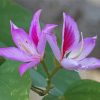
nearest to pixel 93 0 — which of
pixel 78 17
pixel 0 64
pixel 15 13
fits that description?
pixel 78 17

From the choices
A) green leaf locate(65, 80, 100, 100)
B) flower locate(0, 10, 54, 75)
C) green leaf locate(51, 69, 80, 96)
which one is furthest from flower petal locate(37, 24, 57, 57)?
green leaf locate(51, 69, 80, 96)

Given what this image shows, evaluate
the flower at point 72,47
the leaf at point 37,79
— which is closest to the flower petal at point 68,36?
the flower at point 72,47

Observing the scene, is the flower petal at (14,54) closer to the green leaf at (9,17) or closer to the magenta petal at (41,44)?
the magenta petal at (41,44)

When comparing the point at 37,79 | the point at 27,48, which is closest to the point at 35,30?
the point at 27,48

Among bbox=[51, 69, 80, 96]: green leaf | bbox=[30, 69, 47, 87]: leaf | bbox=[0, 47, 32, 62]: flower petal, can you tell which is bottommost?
bbox=[51, 69, 80, 96]: green leaf

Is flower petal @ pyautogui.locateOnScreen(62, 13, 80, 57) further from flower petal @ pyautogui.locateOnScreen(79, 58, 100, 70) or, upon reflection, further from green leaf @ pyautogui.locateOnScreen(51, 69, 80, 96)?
green leaf @ pyautogui.locateOnScreen(51, 69, 80, 96)

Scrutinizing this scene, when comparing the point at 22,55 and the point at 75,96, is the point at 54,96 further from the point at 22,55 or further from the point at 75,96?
the point at 22,55

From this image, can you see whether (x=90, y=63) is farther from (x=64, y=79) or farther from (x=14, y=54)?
(x=64, y=79)
